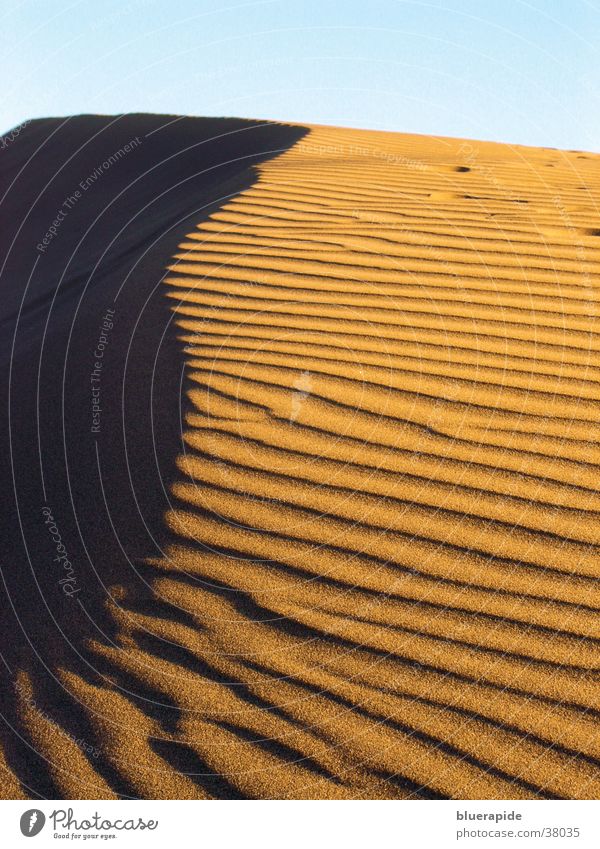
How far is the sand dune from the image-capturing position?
238 centimetres

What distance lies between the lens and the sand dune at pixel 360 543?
7.82 feet

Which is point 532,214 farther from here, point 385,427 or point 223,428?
point 223,428
